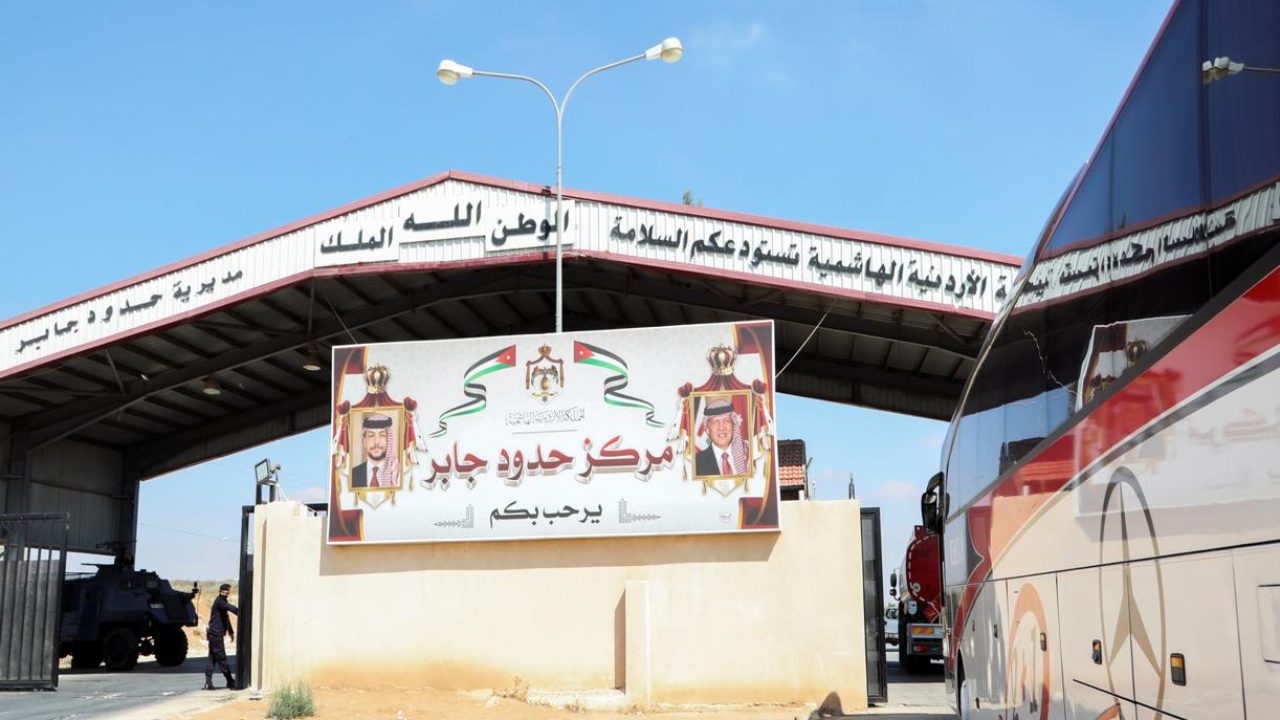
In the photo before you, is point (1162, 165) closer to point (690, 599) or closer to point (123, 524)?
point (690, 599)

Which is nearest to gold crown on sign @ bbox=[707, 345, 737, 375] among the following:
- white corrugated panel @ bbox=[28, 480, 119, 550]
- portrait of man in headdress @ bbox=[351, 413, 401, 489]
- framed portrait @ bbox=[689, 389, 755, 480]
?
framed portrait @ bbox=[689, 389, 755, 480]

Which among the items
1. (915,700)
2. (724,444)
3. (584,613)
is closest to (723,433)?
(724,444)

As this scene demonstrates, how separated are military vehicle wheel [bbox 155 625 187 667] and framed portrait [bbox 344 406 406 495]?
43.0ft

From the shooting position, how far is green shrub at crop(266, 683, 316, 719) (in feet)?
46.9

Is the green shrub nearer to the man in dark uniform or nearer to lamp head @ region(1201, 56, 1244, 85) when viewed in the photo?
the man in dark uniform

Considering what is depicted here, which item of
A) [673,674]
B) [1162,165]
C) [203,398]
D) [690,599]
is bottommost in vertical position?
[673,674]

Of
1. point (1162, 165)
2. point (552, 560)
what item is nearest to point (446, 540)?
point (552, 560)

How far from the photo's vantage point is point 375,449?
16.9 m

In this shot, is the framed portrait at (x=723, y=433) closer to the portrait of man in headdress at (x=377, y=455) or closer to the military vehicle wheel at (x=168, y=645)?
the portrait of man in headdress at (x=377, y=455)

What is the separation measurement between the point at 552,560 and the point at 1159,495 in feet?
42.2

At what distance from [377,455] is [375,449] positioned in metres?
0.10

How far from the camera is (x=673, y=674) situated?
15469mm

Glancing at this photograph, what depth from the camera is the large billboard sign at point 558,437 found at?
15.9 meters

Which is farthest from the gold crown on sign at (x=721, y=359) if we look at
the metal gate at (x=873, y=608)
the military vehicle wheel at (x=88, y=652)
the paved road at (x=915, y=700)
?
the military vehicle wheel at (x=88, y=652)
